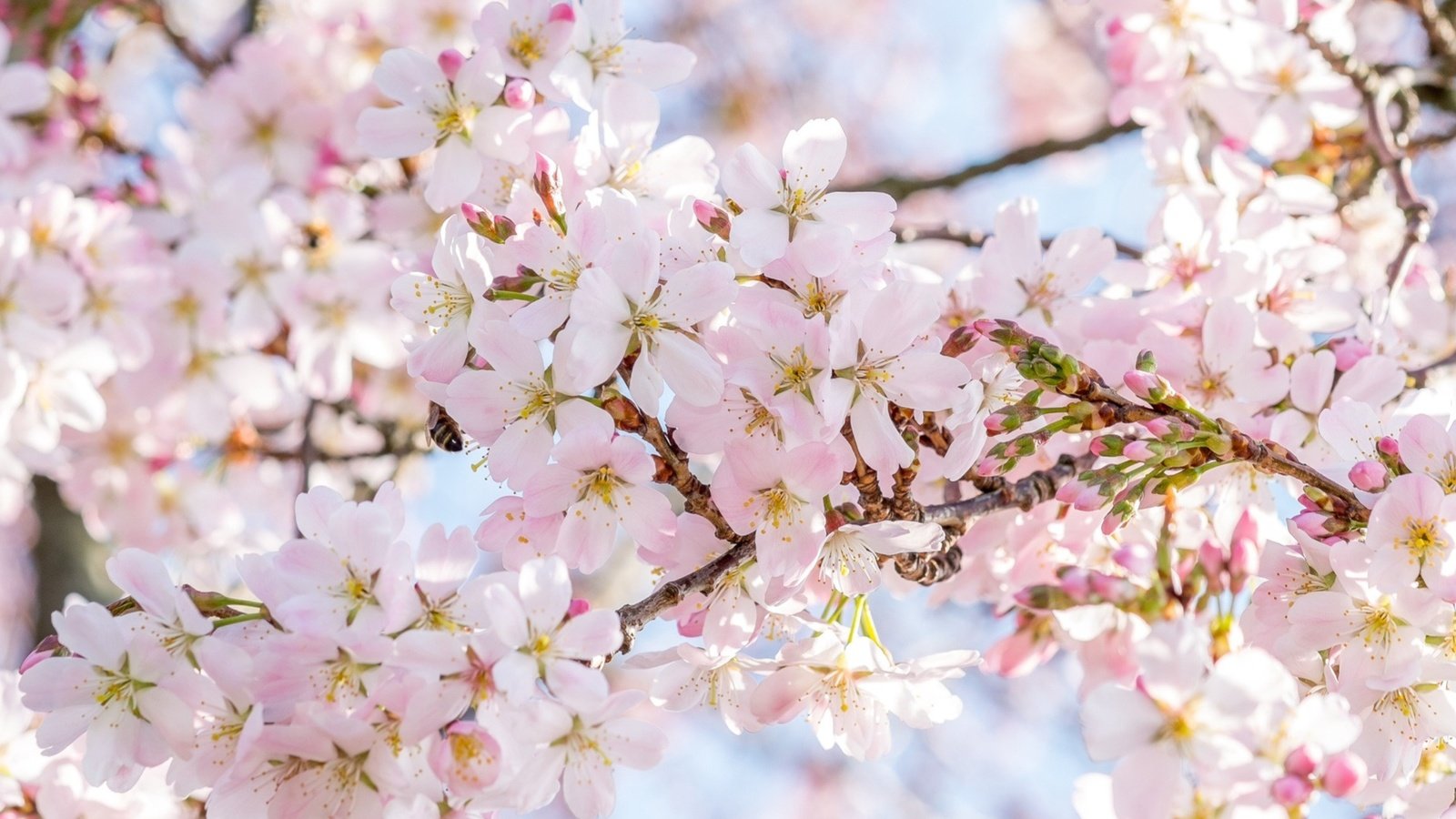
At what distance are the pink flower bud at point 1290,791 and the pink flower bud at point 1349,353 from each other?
650 millimetres

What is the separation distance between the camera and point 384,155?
146 cm

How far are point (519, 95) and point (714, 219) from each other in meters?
0.38

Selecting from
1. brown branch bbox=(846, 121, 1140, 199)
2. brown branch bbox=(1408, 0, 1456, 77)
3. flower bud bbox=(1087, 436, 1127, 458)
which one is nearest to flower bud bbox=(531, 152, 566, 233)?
flower bud bbox=(1087, 436, 1127, 458)

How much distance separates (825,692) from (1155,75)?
4.11 ft

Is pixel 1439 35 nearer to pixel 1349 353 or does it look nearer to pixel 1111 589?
pixel 1349 353

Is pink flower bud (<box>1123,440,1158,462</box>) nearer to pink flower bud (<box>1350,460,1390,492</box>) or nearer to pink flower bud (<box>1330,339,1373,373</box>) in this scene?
pink flower bud (<box>1350,460,1390,492</box>)

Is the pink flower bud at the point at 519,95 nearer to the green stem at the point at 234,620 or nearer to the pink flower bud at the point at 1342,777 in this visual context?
the green stem at the point at 234,620

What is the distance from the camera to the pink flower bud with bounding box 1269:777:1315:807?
856mm

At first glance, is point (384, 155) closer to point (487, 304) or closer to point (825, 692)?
point (487, 304)

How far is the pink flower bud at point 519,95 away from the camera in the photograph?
4.46 feet

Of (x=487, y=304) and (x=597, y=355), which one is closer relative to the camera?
(x=597, y=355)

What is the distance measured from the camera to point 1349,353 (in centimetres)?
135

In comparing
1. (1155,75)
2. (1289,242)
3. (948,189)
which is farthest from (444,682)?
(948,189)

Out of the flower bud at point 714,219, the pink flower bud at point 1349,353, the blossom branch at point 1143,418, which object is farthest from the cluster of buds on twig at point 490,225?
A: the pink flower bud at point 1349,353
